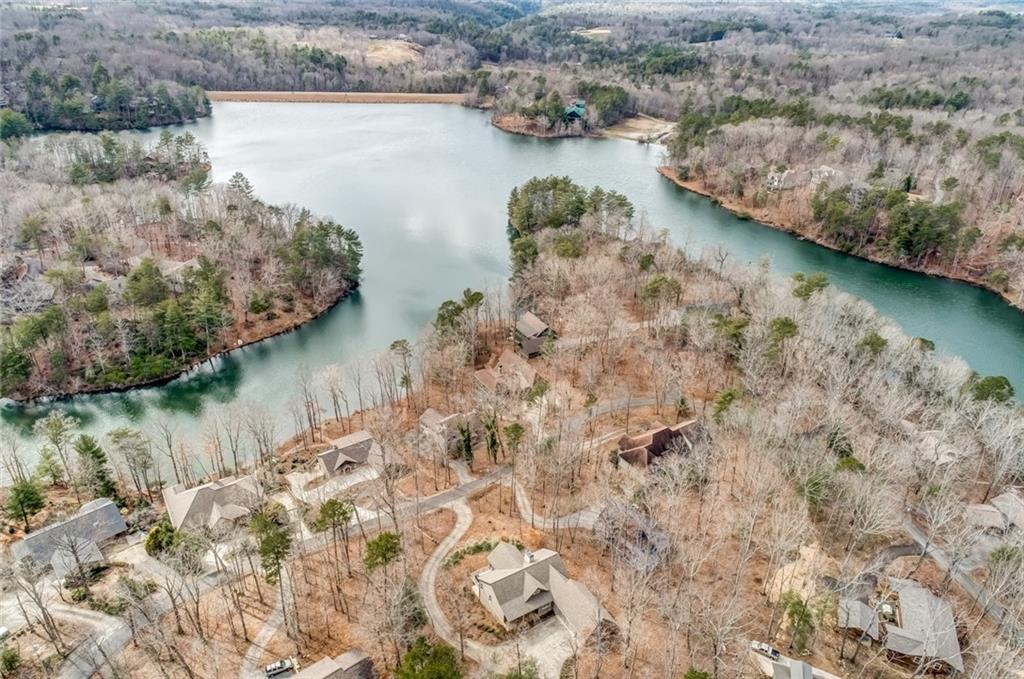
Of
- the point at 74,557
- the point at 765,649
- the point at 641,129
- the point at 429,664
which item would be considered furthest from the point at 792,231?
the point at 74,557

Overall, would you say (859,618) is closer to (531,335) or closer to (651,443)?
(651,443)

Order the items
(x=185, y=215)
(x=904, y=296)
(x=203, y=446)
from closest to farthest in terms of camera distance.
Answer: (x=203, y=446) < (x=904, y=296) < (x=185, y=215)

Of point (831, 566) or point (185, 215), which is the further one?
Answer: point (185, 215)

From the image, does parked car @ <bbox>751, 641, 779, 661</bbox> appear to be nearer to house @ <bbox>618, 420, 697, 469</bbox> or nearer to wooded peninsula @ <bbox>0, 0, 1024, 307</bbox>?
house @ <bbox>618, 420, 697, 469</bbox>

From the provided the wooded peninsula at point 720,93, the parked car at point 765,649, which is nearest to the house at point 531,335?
the parked car at point 765,649

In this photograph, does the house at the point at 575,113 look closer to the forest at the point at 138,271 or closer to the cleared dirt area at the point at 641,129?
the cleared dirt area at the point at 641,129

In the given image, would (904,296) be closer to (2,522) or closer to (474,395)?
(474,395)

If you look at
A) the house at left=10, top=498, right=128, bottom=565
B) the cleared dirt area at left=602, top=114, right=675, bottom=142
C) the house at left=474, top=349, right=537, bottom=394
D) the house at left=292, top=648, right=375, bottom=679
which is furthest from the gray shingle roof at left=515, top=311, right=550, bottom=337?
the cleared dirt area at left=602, top=114, right=675, bottom=142

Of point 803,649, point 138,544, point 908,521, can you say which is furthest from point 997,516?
point 138,544
